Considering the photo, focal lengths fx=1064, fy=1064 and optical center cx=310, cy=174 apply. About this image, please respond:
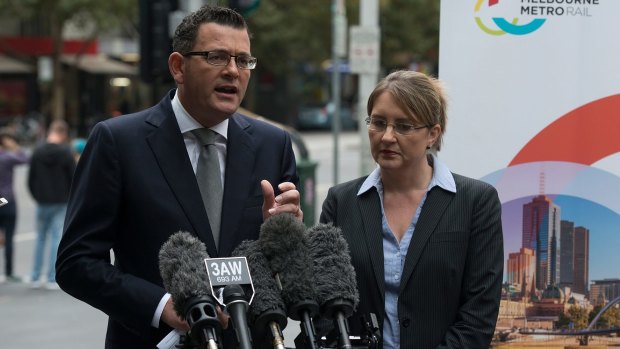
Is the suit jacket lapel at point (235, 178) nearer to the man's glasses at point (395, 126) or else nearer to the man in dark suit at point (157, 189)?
the man in dark suit at point (157, 189)

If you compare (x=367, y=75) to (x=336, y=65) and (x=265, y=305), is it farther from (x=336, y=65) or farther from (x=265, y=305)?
(x=265, y=305)

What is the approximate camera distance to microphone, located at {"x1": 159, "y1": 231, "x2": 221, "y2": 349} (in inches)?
108

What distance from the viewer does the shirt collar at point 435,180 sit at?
367 centimetres

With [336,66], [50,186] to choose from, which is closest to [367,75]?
[336,66]

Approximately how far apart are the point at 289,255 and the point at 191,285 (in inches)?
14.2

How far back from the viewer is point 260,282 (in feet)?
9.75

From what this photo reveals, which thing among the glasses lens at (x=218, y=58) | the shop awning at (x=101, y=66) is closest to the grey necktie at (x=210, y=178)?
the glasses lens at (x=218, y=58)

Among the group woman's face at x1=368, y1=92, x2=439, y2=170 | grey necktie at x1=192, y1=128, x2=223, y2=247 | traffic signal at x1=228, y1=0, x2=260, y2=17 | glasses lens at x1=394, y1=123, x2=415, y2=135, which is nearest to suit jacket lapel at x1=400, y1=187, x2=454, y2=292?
woman's face at x1=368, y1=92, x2=439, y2=170

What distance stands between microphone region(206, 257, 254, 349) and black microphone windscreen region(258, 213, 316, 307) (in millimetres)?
129

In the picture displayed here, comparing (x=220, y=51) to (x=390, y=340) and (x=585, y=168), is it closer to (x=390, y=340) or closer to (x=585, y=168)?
(x=390, y=340)

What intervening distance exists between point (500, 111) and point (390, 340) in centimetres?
120

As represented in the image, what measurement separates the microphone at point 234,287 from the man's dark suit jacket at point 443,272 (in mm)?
771

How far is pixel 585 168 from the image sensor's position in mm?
4285

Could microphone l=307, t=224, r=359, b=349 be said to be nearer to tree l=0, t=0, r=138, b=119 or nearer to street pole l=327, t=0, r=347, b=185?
street pole l=327, t=0, r=347, b=185
